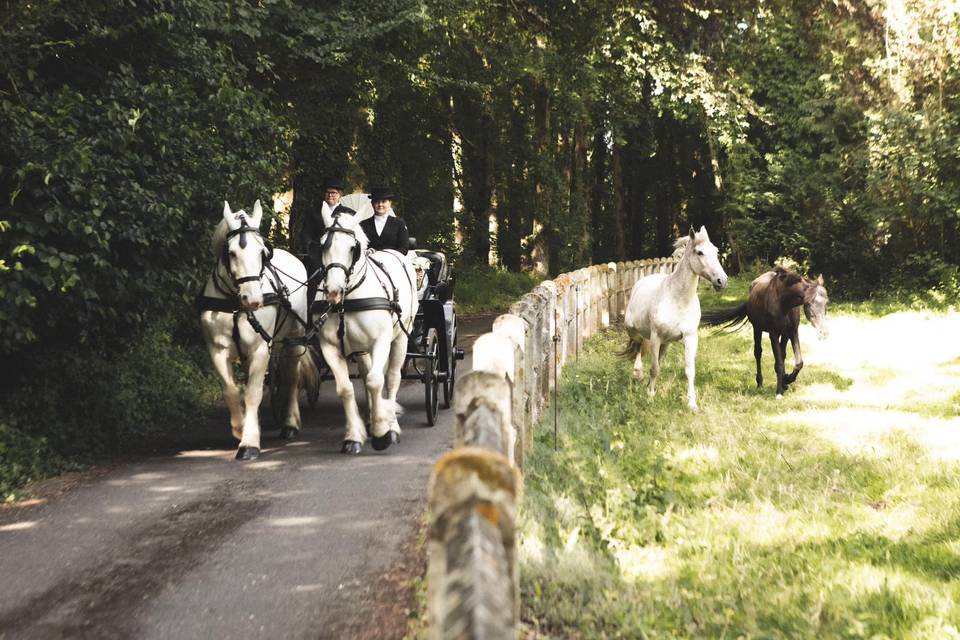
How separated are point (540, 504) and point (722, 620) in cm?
170

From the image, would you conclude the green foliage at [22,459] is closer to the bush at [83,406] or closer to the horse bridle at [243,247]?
the bush at [83,406]

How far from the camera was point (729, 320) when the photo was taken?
13516 mm

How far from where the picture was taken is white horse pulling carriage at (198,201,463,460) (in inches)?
332

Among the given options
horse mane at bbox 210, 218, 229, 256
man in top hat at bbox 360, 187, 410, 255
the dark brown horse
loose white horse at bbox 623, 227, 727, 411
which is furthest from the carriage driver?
the dark brown horse

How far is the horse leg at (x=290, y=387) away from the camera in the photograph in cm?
979

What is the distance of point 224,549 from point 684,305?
22.1 feet

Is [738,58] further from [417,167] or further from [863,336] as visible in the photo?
[417,167]

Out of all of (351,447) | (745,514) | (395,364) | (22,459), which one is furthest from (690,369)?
(22,459)

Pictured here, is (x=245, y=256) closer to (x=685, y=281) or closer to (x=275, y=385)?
(x=275, y=385)

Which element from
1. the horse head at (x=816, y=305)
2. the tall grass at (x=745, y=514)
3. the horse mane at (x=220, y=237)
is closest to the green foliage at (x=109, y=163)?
the horse mane at (x=220, y=237)

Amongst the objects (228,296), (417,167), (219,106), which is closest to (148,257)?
(228,296)

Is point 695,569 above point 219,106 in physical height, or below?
below

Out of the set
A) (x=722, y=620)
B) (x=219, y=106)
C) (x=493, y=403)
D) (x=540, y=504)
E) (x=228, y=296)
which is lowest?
(x=722, y=620)

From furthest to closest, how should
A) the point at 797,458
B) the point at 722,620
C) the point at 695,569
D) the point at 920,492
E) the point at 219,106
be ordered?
the point at 219,106 < the point at 797,458 < the point at 920,492 < the point at 695,569 < the point at 722,620
